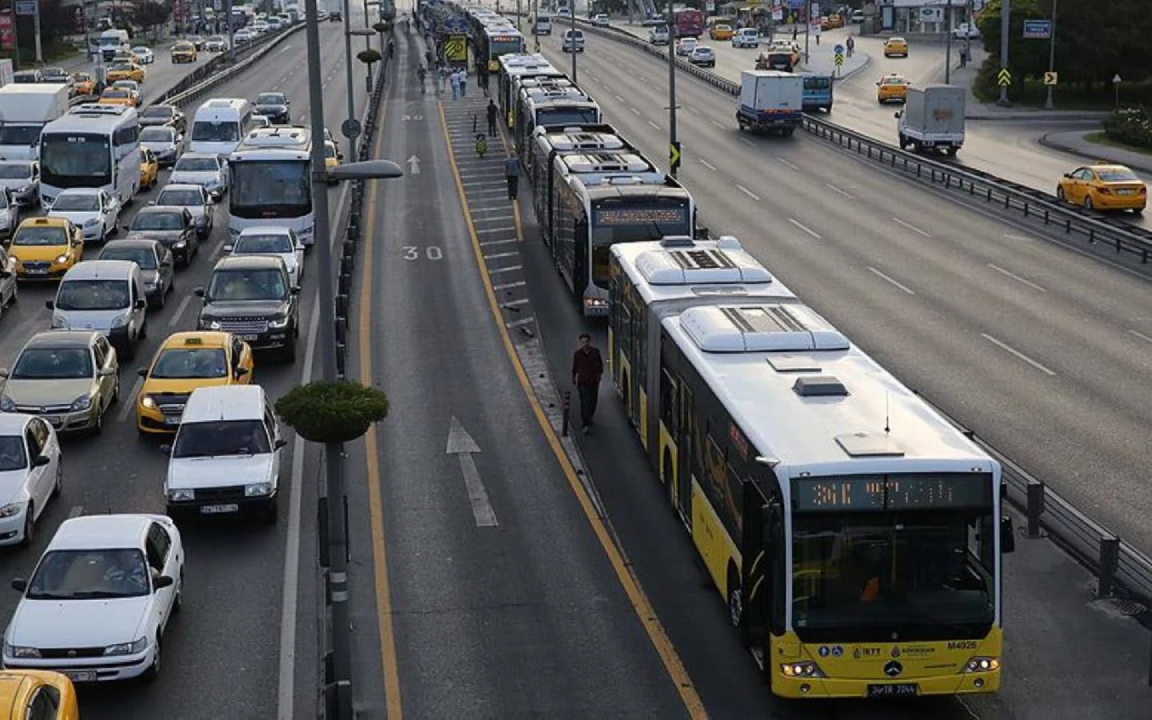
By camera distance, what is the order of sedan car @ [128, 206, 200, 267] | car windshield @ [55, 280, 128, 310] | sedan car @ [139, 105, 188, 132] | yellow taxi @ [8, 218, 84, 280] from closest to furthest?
car windshield @ [55, 280, 128, 310], yellow taxi @ [8, 218, 84, 280], sedan car @ [128, 206, 200, 267], sedan car @ [139, 105, 188, 132]

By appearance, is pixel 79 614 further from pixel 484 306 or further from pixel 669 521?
pixel 484 306

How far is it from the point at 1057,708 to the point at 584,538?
306 inches

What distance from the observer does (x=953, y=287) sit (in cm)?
4159

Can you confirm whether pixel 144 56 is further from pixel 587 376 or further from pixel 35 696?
pixel 35 696

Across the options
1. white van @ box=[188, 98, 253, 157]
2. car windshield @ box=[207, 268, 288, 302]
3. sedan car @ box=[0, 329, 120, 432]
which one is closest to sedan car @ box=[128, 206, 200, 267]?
car windshield @ box=[207, 268, 288, 302]

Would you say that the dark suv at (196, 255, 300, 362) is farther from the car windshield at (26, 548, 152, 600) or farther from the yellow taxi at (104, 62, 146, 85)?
the yellow taxi at (104, 62, 146, 85)

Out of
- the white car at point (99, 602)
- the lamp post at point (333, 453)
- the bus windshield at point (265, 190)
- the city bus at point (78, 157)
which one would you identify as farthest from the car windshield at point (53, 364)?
the city bus at point (78, 157)

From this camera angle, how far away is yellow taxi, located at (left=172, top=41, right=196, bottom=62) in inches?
4808

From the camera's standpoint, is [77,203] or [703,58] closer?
[77,203]

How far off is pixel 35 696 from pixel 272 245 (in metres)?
27.0

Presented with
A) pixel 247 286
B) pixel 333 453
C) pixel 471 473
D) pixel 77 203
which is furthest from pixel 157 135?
pixel 333 453

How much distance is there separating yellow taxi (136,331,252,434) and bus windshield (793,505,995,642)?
1494 cm

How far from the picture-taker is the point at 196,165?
5588 cm

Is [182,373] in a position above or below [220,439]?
below
